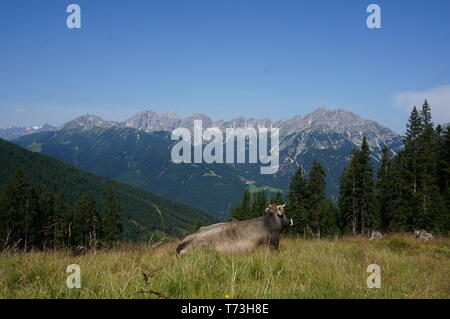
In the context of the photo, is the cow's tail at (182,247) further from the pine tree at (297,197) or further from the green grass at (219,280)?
the pine tree at (297,197)

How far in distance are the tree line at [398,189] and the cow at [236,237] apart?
42161mm

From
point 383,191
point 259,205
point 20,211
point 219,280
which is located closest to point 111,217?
point 20,211

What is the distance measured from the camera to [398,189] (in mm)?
61062

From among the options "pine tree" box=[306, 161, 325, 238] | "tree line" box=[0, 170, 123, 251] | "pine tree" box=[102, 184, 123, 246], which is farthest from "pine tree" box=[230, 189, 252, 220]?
"tree line" box=[0, 170, 123, 251]

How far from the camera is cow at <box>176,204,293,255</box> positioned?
996cm

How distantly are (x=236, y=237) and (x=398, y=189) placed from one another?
5913cm

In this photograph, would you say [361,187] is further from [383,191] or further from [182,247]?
[182,247]

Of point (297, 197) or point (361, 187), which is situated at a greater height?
point (361, 187)

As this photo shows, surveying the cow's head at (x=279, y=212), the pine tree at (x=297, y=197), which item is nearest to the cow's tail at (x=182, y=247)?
the cow's head at (x=279, y=212)

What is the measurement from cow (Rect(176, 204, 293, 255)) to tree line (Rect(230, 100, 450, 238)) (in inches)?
1660

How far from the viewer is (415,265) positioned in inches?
368

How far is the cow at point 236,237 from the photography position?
9.96 m
